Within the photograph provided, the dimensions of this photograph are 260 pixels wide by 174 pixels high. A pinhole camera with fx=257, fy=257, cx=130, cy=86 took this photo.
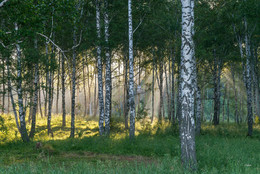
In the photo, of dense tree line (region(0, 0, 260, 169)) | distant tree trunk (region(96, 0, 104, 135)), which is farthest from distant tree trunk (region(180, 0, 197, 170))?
distant tree trunk (region(96, 0, 104, 135))

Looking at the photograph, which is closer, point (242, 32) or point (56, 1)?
point (56, 1)

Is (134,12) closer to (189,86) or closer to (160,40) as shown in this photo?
(160,40)

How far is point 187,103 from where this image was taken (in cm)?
771

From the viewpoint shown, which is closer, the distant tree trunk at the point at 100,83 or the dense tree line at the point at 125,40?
the dense tree line at the point at 125,40

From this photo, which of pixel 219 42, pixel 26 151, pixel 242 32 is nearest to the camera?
pixel 26 151

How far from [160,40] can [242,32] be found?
9746mm

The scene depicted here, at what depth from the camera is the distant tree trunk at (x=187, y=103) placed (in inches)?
298

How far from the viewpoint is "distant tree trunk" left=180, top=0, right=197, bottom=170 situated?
298 inches

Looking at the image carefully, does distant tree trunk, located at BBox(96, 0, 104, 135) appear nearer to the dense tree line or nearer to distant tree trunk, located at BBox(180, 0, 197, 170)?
the dense tree line

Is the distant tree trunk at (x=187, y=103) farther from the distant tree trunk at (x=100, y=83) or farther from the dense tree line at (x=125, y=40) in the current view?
the distant tree trunk at (x=100, y=83)

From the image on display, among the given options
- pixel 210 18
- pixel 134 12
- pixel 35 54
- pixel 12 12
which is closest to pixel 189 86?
pixel 12 12

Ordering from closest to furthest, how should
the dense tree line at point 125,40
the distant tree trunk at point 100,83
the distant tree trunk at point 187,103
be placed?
the distant tree trunk at point 187,103, the dense tree line at point 125,40, the distant tree trunk at point 100,83

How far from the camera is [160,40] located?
2864 cm

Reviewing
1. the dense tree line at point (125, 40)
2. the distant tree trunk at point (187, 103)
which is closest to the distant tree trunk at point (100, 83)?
the dense tree line at point (125, 40)
